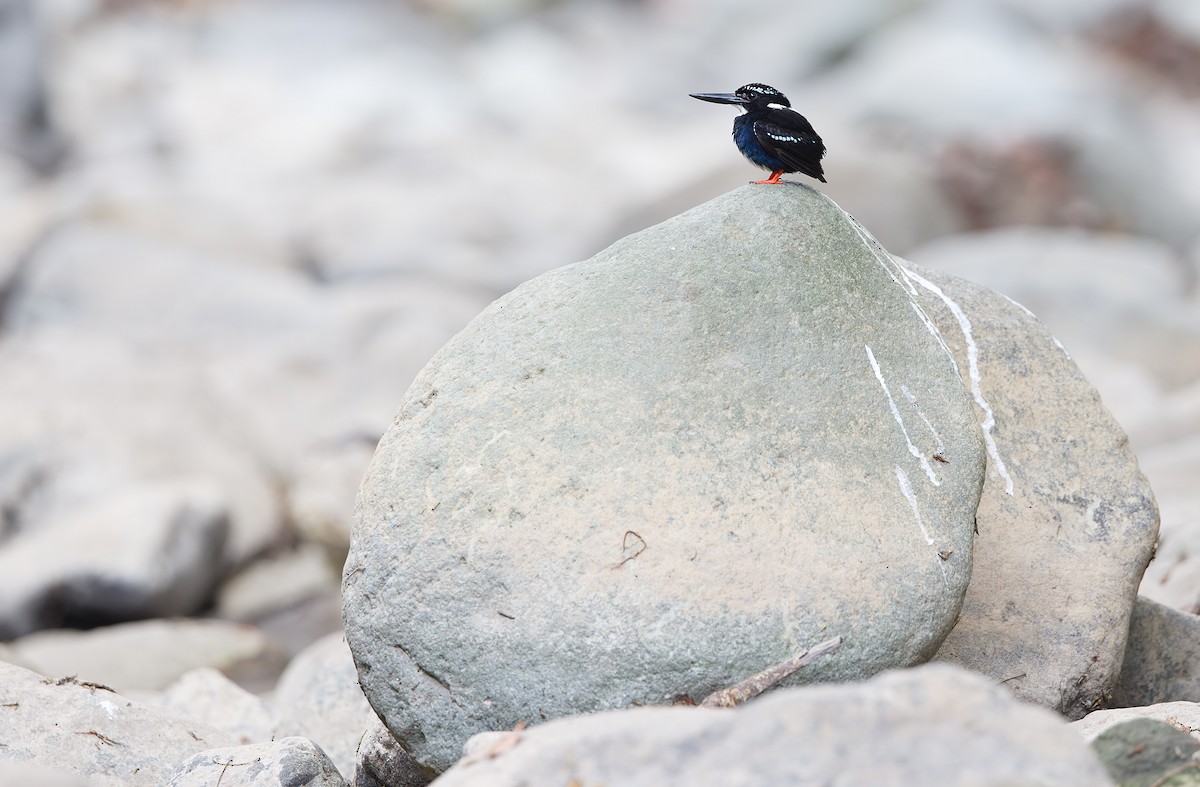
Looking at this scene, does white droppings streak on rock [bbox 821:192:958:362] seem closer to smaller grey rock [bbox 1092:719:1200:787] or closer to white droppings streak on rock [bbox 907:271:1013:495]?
white droppings streak on rock [bbox 907:271:1013:495]

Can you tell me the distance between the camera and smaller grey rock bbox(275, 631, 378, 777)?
5176 millimetres

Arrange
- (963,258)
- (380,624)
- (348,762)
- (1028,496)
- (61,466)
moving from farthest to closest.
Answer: (963,258), (61,466), (348,762), (1028,496), (380,624)

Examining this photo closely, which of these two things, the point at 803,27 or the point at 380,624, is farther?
the point at 803,27

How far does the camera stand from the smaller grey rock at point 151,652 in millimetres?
8055

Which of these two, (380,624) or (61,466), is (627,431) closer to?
(380,624)

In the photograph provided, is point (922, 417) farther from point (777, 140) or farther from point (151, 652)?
point (151, 652)

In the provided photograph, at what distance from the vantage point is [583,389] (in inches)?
155

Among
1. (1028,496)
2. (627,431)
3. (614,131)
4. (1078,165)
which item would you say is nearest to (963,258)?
(1078,165)

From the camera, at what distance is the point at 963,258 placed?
1460cm

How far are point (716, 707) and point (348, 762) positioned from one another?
225cm

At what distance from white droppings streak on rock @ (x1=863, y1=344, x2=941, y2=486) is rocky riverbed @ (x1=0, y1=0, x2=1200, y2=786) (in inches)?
0.5

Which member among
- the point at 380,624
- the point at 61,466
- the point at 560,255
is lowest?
the point at 560,255

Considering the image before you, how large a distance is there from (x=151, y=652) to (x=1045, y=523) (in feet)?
20.8

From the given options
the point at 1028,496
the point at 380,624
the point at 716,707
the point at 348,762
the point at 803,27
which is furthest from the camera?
the point at 803,27
